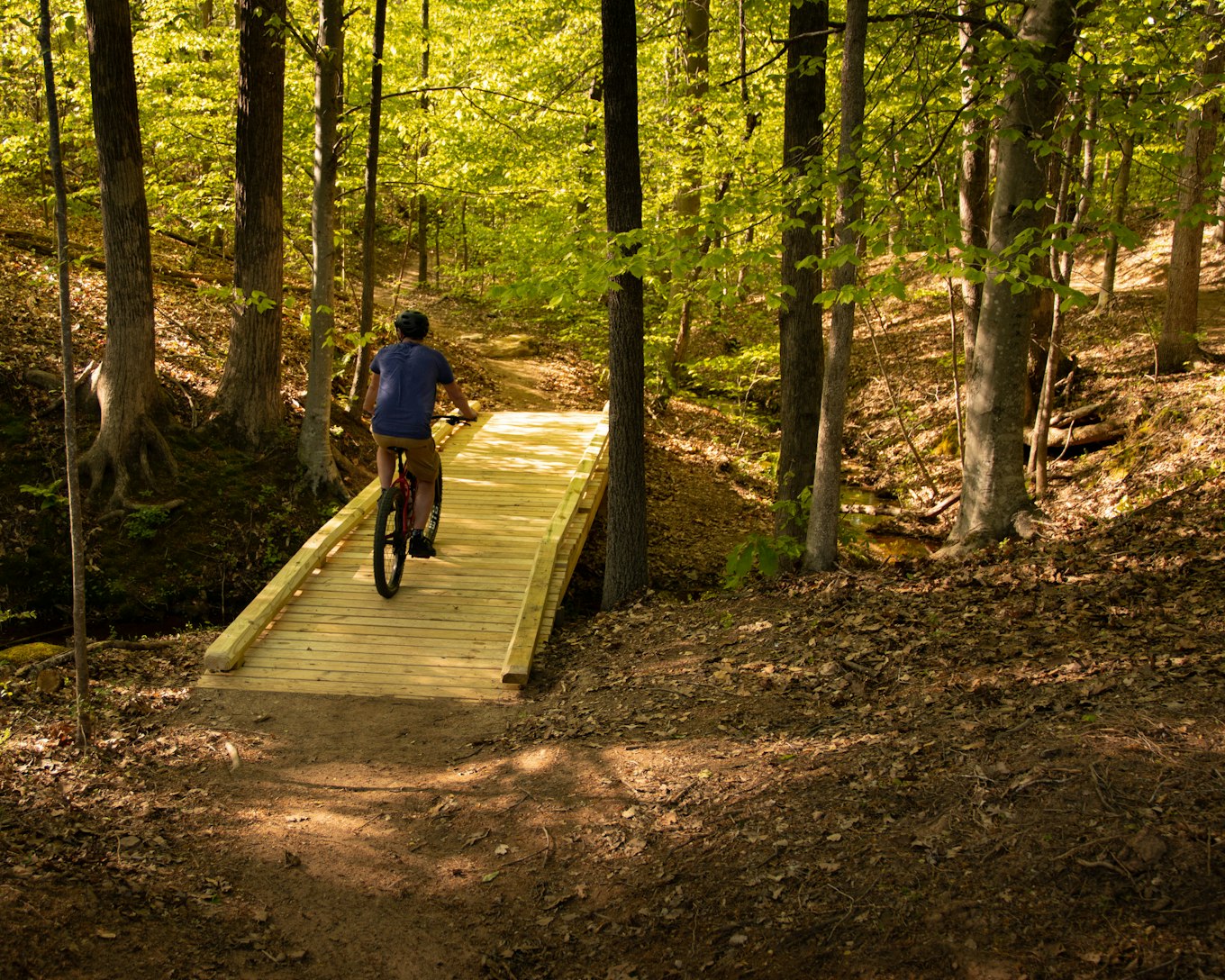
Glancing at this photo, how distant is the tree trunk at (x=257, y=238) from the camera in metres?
9.87

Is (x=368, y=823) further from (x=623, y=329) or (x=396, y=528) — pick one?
(x=623, y=329)

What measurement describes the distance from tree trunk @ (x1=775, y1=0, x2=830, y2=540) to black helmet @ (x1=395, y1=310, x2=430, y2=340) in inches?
129

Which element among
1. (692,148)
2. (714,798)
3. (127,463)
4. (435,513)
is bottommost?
(714,798)

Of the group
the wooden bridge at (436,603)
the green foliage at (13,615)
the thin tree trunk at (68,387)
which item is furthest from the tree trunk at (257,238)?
the thin tree trunk at (68,387)

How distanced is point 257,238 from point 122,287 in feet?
5.17

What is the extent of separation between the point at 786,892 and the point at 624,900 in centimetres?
70

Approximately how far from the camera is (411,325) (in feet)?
23.2

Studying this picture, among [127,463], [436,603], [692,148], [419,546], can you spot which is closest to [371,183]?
[127,463]

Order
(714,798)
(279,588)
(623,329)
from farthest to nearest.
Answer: (623,329), (279,588), (714,798)

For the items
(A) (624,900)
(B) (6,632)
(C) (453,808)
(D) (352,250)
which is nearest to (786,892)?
(A) (624,900)

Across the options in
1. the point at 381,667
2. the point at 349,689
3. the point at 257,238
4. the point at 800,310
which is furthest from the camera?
the point at 257,238

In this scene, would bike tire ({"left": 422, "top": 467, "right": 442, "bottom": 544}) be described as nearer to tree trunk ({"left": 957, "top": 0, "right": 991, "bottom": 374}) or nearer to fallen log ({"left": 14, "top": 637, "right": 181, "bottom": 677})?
fallen log ({"left": 14, "top": 637, "right": 181, "bottom": 677})

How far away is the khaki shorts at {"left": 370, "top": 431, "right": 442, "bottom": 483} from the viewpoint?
7.27 m

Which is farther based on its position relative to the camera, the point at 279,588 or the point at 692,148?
the point at 692,148
